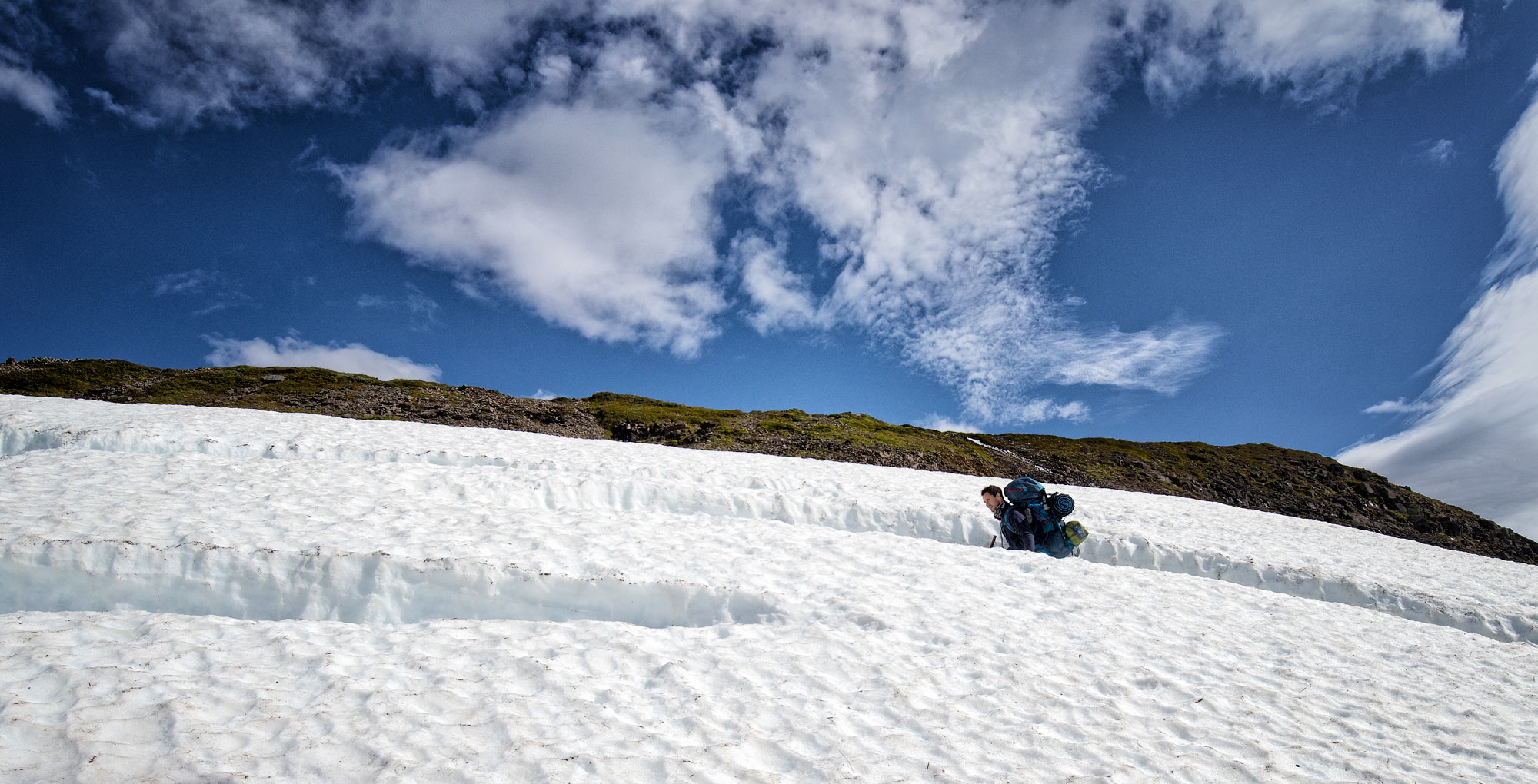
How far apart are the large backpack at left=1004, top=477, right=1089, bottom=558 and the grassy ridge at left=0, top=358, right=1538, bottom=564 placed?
105 ft

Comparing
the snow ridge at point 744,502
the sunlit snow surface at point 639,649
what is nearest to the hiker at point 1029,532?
the sunlit snow surface at point 639,649

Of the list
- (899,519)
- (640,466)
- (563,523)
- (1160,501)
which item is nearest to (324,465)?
(563,523)

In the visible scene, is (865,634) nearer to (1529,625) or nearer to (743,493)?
(743,493)

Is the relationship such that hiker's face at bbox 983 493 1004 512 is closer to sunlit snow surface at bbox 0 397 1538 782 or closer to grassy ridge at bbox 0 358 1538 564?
sunlit snow surface at bbox 0 397 1538 782

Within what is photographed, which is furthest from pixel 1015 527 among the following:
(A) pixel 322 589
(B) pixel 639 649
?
(A) pixel 322 589

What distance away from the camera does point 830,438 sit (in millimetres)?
55438

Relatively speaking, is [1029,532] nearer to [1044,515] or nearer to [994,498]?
[1044,515]

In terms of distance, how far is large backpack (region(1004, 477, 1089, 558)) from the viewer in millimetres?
14664

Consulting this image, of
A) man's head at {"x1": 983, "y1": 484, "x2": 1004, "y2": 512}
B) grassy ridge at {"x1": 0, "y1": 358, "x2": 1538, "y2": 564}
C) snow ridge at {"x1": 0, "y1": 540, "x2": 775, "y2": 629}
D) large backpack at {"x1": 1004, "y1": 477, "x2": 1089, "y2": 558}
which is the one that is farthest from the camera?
grassy ridge at {"x1": 0, "y1": 358, "x2": 1538, "y2": 564}

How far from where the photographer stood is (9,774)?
444 centimetres

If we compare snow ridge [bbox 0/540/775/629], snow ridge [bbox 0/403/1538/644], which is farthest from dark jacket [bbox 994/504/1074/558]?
snow ridge [bbox 0/540/775/629]

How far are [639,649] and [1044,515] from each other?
11663 millimetres

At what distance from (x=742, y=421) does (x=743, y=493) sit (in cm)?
4261

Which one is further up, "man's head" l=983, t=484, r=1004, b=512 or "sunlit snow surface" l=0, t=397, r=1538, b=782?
"man's head" l=983, t=484, r=1004, b=512
